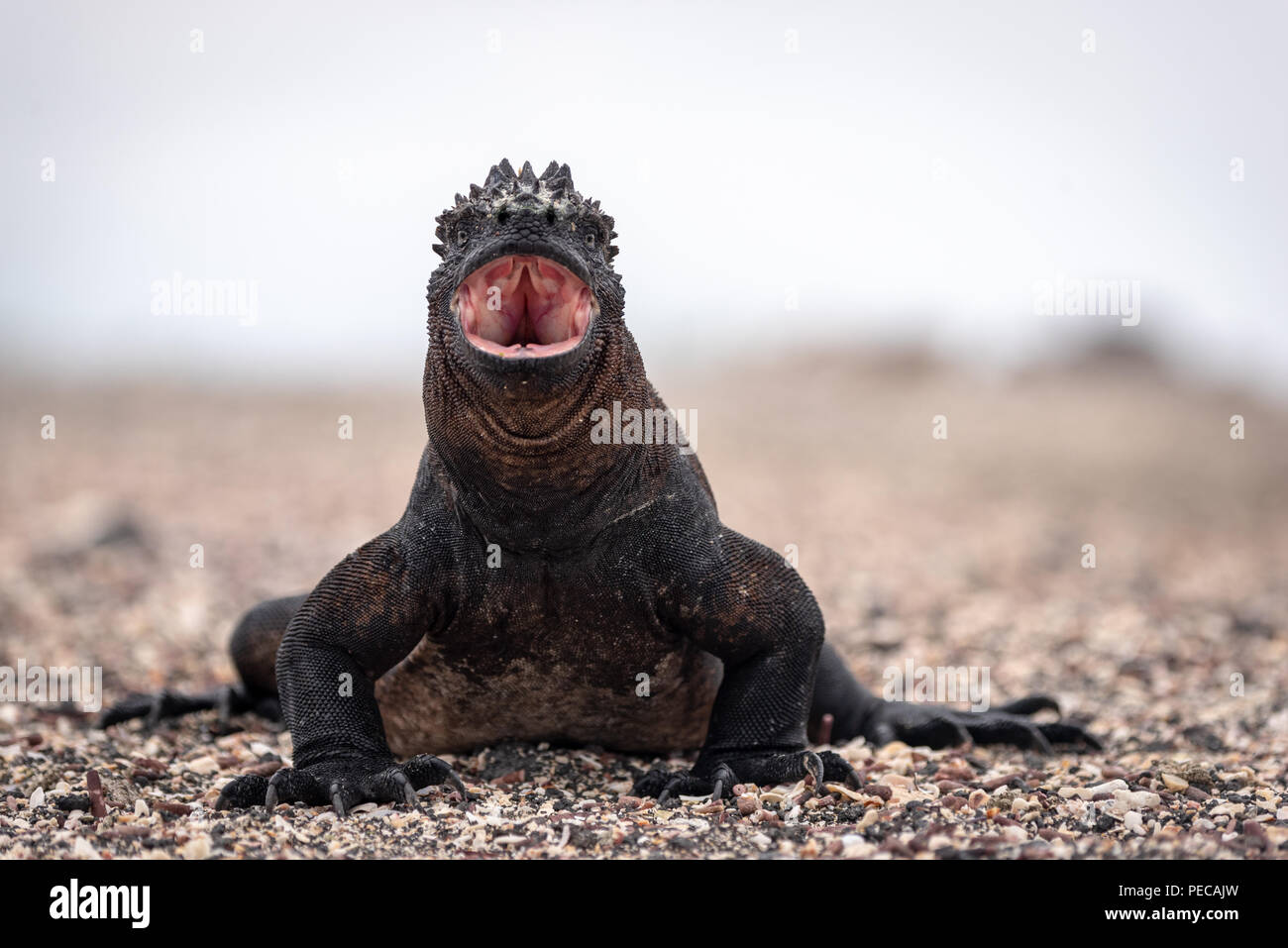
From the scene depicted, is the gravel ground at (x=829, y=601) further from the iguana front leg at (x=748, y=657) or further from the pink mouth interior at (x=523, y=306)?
the pink mouth interior at (x=523, y=306)

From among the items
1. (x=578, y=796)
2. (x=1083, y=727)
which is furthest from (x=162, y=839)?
(x=1083, y=727)

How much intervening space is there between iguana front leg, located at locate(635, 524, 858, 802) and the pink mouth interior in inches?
44.4

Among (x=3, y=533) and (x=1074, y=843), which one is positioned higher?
(x=3, y=533)

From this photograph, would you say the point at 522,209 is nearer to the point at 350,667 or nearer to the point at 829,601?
the point at 350,667

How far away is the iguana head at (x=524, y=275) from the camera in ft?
15.7

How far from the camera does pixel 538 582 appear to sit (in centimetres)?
551

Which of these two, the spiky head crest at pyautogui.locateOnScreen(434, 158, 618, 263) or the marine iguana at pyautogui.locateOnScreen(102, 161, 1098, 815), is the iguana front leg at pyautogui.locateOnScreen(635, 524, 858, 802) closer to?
the marine iguana at pyautogui.locateOnScreen(102, 161, 1098, 815)

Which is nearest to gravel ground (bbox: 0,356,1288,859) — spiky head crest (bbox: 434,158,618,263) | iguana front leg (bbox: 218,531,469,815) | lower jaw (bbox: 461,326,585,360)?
iguana front leg (bbox: 218,531,469,815)

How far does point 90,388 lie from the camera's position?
34.4 meters

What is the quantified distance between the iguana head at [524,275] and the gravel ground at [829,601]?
1864 millimetres

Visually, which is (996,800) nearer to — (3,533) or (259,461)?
(3,533)

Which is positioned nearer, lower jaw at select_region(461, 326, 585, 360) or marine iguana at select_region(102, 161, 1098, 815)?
lower jaw at select_region(461, 326, 585, 360)

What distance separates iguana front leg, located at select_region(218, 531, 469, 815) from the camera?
5.39 meters
